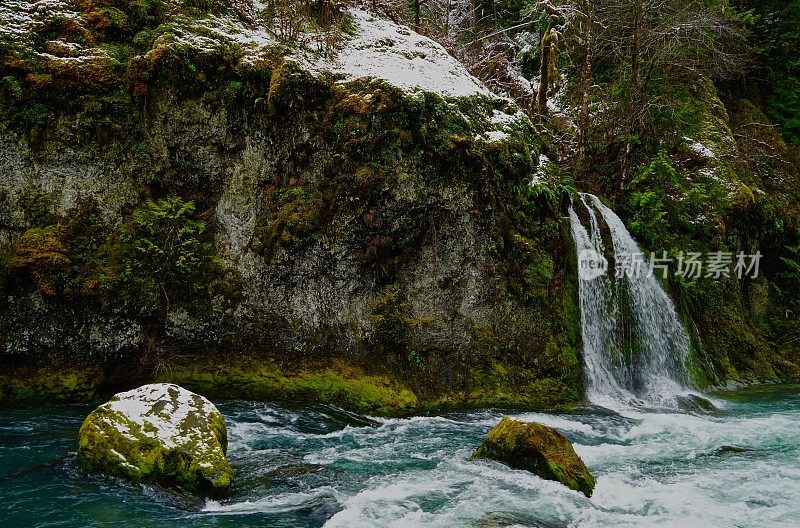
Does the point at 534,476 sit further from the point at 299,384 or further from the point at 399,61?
the point at 399,61

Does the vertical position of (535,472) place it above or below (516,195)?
below

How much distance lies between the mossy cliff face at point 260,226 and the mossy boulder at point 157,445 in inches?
113

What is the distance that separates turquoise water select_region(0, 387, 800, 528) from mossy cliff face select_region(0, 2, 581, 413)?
3.19ft

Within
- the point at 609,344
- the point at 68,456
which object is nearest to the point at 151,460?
the point at 68,456

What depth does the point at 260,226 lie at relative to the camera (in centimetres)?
922

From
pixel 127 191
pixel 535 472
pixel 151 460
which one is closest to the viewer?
pixel 151 460

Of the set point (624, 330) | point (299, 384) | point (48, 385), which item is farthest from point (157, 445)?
point (624, 330)

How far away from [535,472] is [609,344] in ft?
16.6

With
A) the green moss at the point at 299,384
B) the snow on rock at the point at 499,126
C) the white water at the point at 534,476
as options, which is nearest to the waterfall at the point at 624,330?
the white water at the point at 534,476

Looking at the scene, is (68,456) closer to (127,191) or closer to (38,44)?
(127,191)

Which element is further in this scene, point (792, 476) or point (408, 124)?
point (408, 124)

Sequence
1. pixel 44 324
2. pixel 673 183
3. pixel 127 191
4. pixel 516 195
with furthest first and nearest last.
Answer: pixel 673 183 < pixel 516 195 < pixel 127 191 < pixel 44 324

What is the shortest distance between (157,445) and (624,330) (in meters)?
8.16

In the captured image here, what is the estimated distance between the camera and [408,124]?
9219 millimetres
